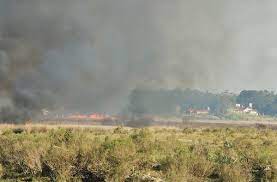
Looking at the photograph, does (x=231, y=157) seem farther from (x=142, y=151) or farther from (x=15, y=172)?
(x=15, y=172)


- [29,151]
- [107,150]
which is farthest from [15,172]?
[107,150]

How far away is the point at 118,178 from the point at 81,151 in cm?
351

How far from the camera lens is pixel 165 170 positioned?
21.8m

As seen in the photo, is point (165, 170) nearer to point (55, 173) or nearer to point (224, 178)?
point (224, 178)

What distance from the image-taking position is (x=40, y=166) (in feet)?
71.3

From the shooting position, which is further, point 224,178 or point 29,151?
point 29,151

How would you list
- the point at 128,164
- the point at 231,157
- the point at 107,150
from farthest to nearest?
the point at 231,157 → the point at 107,150 → the point at 128,164

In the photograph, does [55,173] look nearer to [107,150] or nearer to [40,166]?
[40,166]

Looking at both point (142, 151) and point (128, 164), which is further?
point (142, 151)

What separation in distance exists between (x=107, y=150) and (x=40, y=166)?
330cm

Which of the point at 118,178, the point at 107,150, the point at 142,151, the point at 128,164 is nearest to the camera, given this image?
the point at 118,178

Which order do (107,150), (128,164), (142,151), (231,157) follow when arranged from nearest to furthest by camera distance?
(128,164), (107,150), (231,157), (142,151)

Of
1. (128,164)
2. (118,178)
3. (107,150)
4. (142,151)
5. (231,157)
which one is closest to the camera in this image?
(118,178)

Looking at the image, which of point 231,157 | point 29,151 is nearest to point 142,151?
point 231,157
